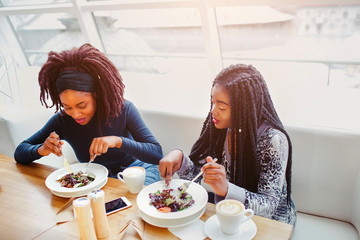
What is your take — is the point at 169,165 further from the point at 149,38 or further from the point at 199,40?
the point at 149,38

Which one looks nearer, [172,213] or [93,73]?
[172,213]

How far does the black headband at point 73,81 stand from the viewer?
146 cm

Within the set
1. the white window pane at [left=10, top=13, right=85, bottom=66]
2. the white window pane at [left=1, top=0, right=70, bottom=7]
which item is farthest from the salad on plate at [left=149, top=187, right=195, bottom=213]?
the white window pane at [left=10, top=13, right=85, bottom=66]

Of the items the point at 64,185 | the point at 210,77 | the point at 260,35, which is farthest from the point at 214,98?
the point at 260,35

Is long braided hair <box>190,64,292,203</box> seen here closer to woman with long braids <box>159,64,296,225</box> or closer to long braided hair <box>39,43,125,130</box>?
woman with long braids <box>159,64,296,225</box>

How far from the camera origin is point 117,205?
1206 millimetres

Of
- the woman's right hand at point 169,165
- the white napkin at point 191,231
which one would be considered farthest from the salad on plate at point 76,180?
the white napkin at point 191,231

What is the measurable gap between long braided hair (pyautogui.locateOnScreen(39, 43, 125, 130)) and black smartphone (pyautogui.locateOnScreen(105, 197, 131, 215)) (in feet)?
1.64

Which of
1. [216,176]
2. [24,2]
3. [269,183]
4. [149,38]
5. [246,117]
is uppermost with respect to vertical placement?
[24,2]

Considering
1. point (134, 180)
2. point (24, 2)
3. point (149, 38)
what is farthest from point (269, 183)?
point (24, 2)

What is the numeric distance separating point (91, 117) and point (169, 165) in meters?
0.56

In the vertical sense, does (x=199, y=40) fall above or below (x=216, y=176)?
above

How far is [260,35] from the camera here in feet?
8.34

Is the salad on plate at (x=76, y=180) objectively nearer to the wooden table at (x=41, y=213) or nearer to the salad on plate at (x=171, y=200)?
the wooden table at (x=41, y=213)
